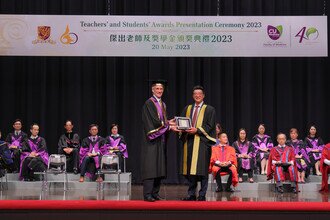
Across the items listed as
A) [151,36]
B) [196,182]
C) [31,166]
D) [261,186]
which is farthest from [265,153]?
[31,166]

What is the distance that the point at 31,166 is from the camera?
10000 millimetres

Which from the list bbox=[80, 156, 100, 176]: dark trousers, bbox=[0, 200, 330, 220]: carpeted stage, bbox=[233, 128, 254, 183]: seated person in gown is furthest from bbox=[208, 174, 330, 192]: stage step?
bbox=[0, 200, 330, 220]: carpeted stage

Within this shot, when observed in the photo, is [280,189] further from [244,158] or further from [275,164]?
[244,158]

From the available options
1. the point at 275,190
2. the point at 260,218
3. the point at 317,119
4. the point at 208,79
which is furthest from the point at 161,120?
the point at 317,119

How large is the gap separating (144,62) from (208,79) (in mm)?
1612

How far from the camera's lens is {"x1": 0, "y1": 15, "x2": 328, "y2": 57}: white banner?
407 inches

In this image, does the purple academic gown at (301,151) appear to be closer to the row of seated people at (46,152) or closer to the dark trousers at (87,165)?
the row of seated people at (46,152)

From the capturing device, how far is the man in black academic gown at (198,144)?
21.2 feet

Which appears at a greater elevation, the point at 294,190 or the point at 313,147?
the point at 313,147

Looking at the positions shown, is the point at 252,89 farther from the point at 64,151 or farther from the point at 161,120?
the point at 161,120

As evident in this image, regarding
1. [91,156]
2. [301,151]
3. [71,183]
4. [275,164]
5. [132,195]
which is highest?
[301,151]

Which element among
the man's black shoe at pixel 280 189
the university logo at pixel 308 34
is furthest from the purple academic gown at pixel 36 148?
the university logo at pixel 308 34

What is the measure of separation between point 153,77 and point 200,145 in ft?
19.8

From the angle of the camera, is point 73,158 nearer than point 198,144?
No
